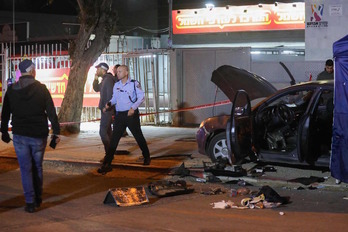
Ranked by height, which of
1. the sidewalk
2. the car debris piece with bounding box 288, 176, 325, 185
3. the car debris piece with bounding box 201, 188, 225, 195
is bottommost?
the car debris piece with bounding box 201, 188, 225, 195

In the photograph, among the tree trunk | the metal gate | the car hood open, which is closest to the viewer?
the car hood open

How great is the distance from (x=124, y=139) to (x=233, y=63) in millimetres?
3704

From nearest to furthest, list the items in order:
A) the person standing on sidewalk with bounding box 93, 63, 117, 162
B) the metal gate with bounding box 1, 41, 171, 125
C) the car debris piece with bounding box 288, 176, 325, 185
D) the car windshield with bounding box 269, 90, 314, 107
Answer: the car debris piece with bounding box 288, 176, 325, 185 < the car windshield with bounding box 269, 90, 314, 107 < the person standing on sidewalk with bounding box 93, 63, 117, 162 < the metal gate with bounding box 1, 41, 171, 125

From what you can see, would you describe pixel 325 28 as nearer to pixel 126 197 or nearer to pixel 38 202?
pixel 126 197

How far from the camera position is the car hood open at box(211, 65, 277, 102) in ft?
34.0

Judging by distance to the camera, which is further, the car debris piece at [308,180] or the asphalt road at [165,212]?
the car debris piece at [308,180]

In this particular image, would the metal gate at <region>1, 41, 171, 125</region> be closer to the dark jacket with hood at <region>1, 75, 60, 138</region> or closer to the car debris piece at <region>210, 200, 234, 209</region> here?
the car debris piece at <region>210, 200, 234, 209</region>

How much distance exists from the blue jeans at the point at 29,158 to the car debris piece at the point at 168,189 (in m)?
1.70

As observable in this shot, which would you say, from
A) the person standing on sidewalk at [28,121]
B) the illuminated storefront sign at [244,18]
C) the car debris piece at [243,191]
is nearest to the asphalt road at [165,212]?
the car debris piece at [243,191]

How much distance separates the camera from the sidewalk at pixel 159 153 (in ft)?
31.3

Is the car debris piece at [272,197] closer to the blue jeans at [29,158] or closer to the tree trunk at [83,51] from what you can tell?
the blue jeans at [29,158]

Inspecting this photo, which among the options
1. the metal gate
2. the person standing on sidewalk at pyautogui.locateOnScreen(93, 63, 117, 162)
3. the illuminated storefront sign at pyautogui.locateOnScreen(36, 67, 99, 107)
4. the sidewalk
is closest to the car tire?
the sidewalk

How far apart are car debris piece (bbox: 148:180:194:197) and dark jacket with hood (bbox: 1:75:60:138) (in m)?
1.79

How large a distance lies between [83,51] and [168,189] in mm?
7893
